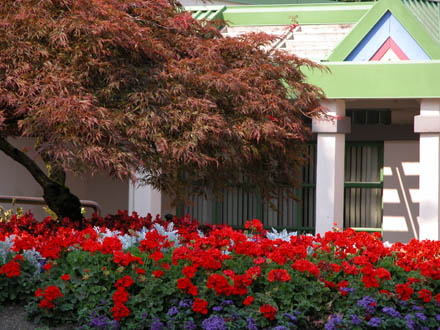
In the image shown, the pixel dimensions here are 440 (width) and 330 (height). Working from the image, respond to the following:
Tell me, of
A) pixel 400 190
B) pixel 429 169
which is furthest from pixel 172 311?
Result: pixel 400 190

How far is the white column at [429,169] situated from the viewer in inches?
434

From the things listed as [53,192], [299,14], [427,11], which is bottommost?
[53,192]

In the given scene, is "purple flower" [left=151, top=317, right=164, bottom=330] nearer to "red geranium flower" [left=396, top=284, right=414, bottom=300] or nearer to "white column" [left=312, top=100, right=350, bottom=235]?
"red geranium flower" [left=396, top=284, right=414, bottom=300]

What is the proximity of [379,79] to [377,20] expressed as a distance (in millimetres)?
882

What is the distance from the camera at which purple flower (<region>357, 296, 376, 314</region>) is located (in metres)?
5.94

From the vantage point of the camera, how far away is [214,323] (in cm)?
573

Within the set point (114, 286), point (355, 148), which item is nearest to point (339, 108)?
point (355, 148)

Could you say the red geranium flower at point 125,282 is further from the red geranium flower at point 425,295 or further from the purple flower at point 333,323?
the red geranium flower at point 425,295

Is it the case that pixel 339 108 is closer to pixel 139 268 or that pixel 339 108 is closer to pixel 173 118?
pixel 173 118

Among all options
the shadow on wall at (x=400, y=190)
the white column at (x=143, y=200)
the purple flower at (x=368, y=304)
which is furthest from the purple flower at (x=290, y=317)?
the shadow on wall at (x=400, y=190)

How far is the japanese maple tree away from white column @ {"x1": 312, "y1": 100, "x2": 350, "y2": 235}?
9.08 ft

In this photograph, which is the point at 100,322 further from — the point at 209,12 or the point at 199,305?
the point at 209,12

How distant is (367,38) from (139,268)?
6429 mm

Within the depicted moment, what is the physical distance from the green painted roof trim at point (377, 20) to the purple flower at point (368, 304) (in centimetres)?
591
